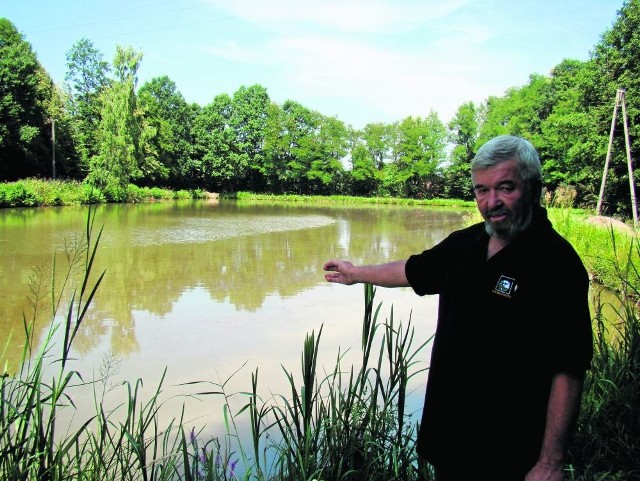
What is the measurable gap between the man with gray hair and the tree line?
12.5m

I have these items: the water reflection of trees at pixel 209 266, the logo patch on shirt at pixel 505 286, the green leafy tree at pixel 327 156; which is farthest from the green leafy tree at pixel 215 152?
the logo patch on shirt at pixel 505 286

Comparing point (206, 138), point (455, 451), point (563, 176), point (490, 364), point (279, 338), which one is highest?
point (206, 138)

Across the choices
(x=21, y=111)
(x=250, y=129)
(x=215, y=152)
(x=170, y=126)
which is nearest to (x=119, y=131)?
(x=21, y=111)

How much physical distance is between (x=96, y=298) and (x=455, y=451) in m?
6.41

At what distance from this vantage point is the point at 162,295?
278 inches

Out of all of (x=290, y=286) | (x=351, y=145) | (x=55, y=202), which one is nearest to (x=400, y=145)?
(x=351, y=145)

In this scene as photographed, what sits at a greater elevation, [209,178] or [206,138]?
[206,138]

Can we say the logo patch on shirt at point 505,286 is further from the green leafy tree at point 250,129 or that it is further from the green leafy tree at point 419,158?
the green leafy tree at point 419,158

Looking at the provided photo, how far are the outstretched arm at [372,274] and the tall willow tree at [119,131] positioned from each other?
96.1 feet

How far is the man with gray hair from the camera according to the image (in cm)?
122

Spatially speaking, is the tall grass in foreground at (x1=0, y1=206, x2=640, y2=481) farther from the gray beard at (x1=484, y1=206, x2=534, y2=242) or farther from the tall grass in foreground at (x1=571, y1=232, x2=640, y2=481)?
the gray beard at (x1=484, y1=206, x2=534, y2=242)

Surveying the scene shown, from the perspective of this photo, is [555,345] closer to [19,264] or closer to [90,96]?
[19,264]

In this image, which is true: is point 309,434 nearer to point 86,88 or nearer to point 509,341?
point 509,341

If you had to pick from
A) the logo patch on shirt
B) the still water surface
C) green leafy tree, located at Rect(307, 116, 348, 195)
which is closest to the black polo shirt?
the logo patch on shirt
